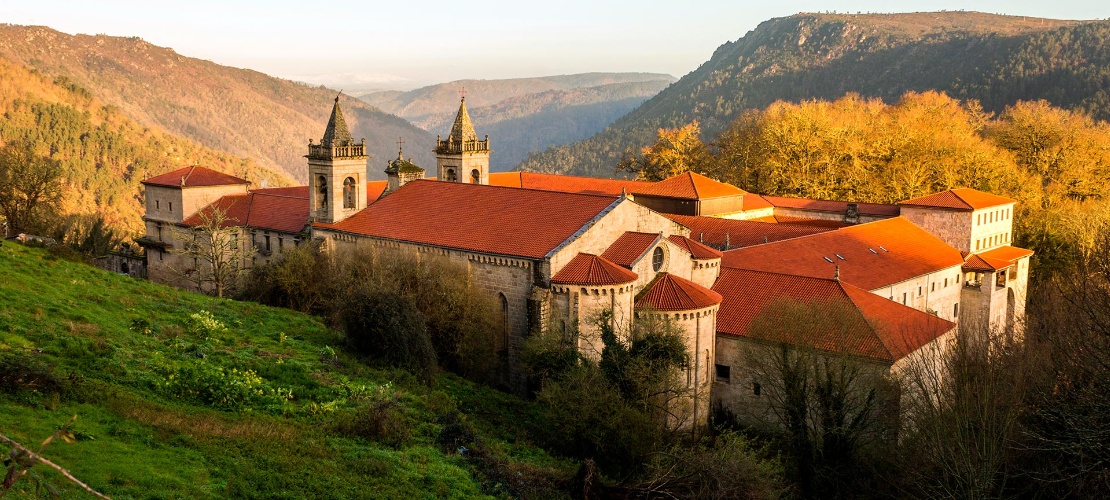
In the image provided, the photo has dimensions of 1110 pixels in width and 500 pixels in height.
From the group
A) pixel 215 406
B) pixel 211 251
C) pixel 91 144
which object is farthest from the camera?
pixel 91 144

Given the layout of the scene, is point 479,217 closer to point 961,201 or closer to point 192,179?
point 192,179

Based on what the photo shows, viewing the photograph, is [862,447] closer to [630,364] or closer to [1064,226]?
[630,364]

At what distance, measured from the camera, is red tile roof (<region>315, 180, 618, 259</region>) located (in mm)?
31781

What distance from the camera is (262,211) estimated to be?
46312mm

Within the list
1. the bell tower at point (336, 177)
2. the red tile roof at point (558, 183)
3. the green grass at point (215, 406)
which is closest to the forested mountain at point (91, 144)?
the red tile roof at point (558, 183)

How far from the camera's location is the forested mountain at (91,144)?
3620 inches

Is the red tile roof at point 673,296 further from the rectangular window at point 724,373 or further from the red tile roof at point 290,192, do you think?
the red tile roof at point 290,192

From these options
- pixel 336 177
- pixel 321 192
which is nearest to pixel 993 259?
pixel 336 177

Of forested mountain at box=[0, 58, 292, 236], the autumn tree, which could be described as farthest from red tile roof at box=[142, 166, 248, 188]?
forested mountain at box=[0, 58, 292, 236]

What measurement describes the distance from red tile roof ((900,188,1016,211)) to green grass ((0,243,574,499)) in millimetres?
31413

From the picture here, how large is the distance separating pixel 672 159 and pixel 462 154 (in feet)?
96.2

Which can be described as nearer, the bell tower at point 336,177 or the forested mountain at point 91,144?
the bell tower at point 336,177

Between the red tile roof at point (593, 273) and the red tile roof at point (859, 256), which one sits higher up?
the red tile roof at point (593, 273)

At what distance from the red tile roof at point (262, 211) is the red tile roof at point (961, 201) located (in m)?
32.4
